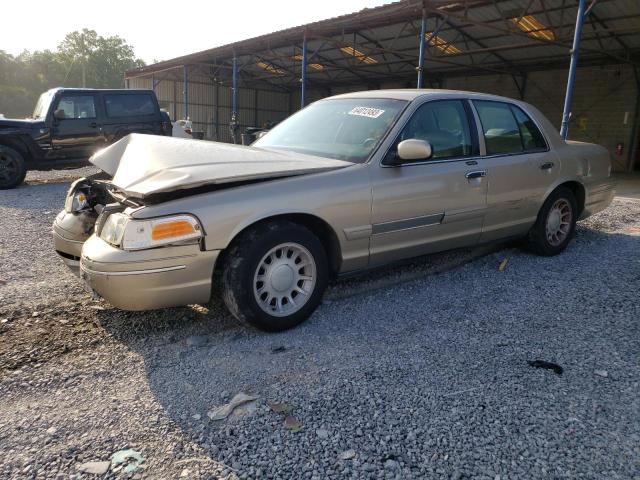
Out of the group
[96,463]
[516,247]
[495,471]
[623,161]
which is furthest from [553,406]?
[623,161]

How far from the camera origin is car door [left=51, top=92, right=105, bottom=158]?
32.6 feet

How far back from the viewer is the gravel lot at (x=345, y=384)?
199 centimetres

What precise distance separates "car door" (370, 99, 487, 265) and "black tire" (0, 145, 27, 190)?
341 inches

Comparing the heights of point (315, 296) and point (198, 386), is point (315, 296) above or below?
above

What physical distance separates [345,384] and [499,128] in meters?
2.96

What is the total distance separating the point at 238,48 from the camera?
18469 mm

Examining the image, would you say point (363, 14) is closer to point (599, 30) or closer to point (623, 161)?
point (599, 30)

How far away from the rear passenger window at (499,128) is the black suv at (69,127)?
876cm

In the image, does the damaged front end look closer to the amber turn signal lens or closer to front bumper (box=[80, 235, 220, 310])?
front bumper (box=[80, 235, 220, 310])

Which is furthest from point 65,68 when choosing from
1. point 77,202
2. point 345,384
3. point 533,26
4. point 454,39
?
point 345,384

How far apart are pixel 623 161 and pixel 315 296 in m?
18.1

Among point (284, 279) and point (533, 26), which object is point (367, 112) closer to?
point (284, 279)

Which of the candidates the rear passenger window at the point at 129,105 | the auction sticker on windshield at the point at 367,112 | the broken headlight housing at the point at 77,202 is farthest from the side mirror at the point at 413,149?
the rear passenger window at the point at 129,105

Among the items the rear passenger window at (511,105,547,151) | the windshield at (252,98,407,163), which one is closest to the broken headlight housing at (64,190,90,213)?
the windshield at (252,98,407,163)
